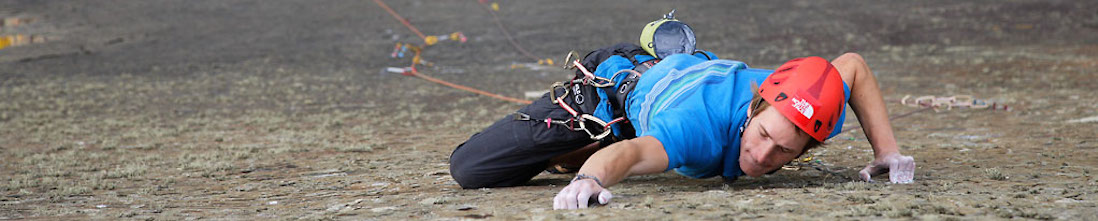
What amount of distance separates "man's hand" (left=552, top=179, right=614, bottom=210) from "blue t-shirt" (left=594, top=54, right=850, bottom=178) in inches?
9.7

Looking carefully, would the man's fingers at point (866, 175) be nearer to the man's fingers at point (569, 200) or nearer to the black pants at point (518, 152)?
the black pants at point (518, 152)

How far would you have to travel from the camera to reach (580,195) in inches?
88.8

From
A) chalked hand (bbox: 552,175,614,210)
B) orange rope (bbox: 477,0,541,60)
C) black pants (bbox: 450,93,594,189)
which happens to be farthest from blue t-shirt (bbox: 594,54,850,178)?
orange rope (bbox: 477,0,541,60)

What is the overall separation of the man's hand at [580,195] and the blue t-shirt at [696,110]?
0.25 meters

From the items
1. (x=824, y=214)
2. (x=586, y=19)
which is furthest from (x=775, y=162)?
(x=586, y=19)

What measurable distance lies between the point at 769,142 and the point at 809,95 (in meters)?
0.16

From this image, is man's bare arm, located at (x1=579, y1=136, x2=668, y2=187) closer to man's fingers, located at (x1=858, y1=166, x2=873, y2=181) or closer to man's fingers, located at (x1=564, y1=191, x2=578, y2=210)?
man's fingers, located at (x1=564, y1=191, x2=578, y2=210)

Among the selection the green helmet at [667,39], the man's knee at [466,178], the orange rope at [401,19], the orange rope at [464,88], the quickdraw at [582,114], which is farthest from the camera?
the orange rope at [401,19]

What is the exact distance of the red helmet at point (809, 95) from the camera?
2.41 metres

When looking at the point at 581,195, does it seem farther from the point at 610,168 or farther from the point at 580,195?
the point at 610,168

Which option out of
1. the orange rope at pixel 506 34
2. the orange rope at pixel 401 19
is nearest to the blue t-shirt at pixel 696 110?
the orange rope at pixel 506 34

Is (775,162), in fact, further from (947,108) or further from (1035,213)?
(947,108)

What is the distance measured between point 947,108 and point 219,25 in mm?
8850

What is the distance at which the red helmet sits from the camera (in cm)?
241
